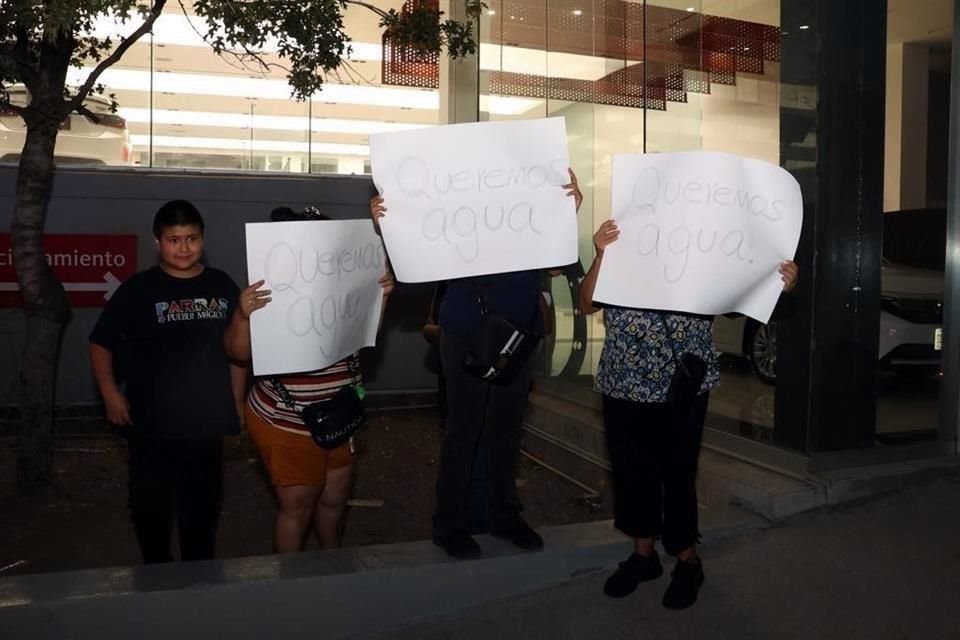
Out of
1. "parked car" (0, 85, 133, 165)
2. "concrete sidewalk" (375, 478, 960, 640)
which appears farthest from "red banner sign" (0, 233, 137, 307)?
"concrete sidewalk" (375, 478, 960, 640)

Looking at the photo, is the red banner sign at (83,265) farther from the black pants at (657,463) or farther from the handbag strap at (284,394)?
the black pants at (657,463)

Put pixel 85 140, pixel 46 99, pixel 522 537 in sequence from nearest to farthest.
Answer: pixel 522 537
pixel 46 99
pixel 85 140

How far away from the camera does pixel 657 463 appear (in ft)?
13.3

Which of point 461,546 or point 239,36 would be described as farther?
point 239,36

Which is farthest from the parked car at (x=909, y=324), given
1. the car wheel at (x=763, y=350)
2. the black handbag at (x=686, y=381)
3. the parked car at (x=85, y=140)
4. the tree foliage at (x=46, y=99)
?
the parked car at (x=85, y=140)

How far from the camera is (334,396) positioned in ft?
13.7

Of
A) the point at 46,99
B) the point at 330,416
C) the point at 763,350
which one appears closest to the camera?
the point at 330,416

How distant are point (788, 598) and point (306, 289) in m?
2.43

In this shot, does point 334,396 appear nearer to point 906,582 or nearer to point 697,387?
point 697,387

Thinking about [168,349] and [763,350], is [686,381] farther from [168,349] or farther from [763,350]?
[763,350]

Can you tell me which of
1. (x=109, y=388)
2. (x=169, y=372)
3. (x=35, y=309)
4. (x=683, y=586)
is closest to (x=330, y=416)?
(x=169, y=372)

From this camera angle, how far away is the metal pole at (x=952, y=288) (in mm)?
5859

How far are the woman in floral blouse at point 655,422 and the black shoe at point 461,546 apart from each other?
61 centimetres

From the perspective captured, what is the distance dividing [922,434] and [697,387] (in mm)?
2637
